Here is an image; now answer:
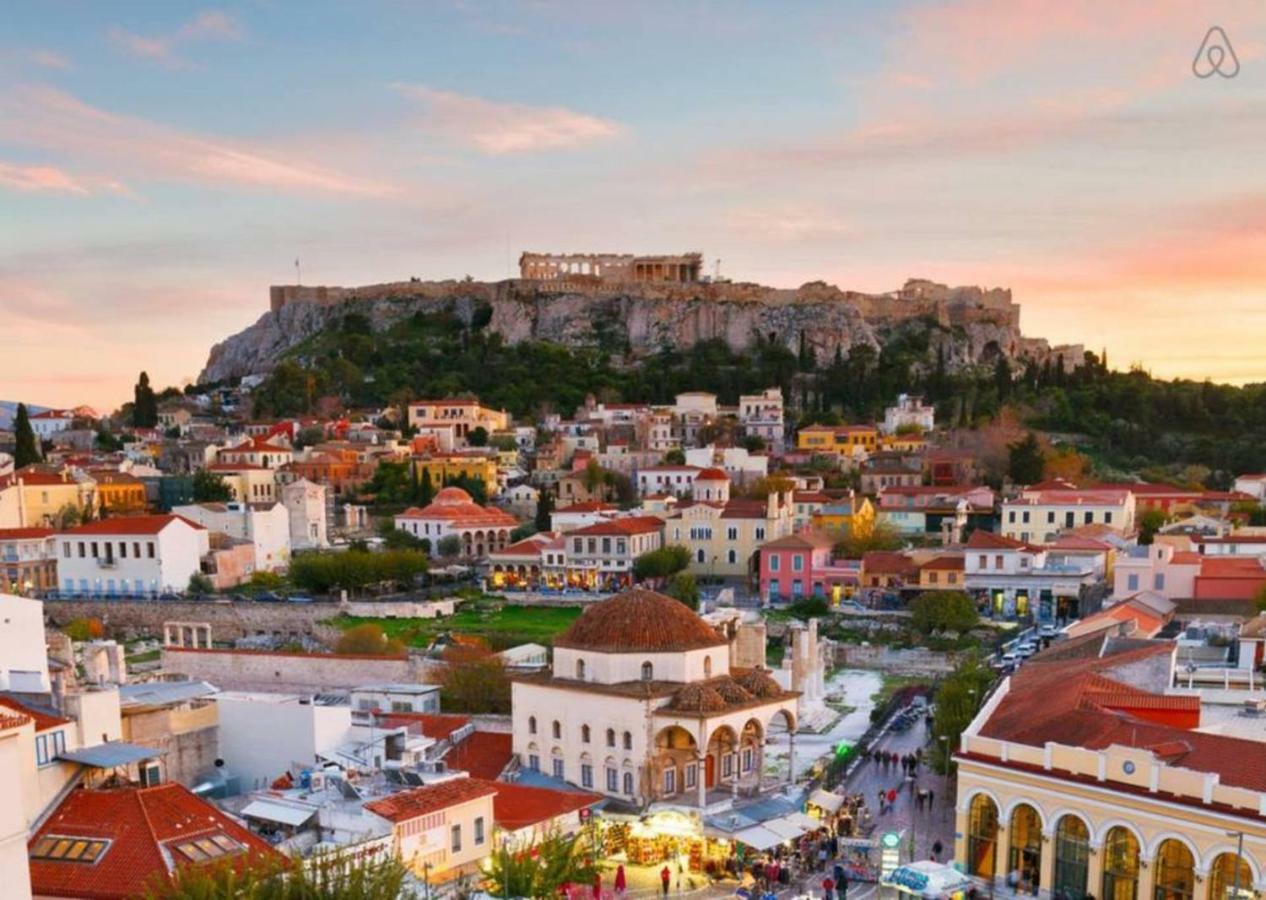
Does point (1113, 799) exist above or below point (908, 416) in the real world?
below

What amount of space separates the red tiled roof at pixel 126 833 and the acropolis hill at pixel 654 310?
9095 cm

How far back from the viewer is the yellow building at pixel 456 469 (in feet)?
241

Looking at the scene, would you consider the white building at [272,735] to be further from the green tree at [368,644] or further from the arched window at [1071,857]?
the arched window at [1071,857]

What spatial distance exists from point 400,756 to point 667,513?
34501 millimetres

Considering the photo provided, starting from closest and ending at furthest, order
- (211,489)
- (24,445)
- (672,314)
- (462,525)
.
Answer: (462,525) → (211,489) → (24,445) → (672,314)

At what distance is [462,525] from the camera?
205ft

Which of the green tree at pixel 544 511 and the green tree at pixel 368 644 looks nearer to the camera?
the green tree at pixel 368 644

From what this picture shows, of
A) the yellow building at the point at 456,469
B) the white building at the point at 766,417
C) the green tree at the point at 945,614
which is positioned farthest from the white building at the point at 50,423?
the green tree at the point at 945,614

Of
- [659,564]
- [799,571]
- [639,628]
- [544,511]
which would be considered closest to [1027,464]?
[799,571]

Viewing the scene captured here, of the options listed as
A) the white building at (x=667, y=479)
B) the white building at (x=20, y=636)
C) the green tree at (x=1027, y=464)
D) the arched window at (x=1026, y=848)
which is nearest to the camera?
the arched window at (x=1026, y=848)

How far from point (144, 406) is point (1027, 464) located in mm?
62866

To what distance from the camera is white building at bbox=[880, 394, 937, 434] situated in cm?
8156

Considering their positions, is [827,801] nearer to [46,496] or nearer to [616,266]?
[46,496]

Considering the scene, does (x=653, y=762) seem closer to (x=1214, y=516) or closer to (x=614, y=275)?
(x=1214, y=516)
